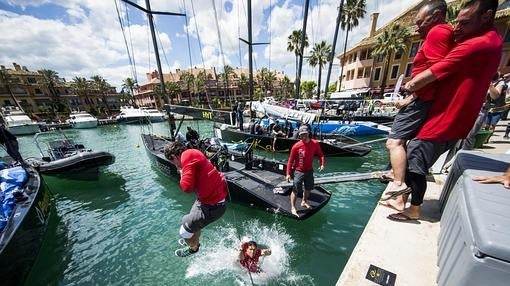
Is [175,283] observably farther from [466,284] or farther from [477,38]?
[477,38]

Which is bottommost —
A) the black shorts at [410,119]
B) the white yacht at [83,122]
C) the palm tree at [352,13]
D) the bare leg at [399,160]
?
the white yacht at [83,122]

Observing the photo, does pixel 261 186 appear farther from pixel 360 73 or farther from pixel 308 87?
pixel 308 87

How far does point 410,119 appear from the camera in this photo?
254cm

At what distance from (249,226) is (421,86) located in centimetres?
564

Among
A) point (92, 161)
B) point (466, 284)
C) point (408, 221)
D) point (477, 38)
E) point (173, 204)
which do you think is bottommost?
point (173, 204)

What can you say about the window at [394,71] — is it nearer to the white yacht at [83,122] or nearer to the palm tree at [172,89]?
the palm tree at [172,89]

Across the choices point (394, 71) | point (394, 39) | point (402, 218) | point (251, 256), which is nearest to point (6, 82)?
point (251, 256)

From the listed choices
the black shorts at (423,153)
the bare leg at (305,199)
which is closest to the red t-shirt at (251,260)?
the bare leg at (305,199)

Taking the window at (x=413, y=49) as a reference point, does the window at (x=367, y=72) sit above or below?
below

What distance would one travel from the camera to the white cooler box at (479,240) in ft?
4.01

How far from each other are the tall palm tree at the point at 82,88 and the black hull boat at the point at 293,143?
56.4 m

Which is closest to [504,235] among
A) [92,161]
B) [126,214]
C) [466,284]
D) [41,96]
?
[466,284]

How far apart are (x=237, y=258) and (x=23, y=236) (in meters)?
4.98

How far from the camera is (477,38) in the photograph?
6.69 ft
